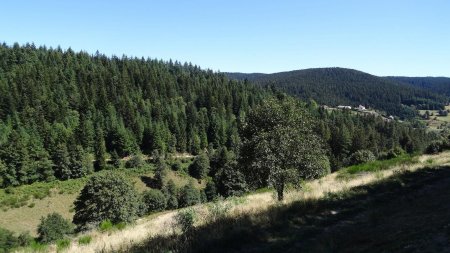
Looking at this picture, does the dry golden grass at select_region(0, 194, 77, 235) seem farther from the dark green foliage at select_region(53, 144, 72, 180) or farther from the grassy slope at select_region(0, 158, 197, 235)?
the dark green foliage at select_region(53, 144, 72, 180)

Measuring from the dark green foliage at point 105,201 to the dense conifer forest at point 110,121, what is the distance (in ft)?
82.7

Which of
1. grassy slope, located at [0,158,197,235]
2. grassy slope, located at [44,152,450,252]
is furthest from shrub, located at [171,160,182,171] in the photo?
grassy slope, located at [44,152,450,252]

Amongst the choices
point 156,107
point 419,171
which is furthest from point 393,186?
point 156,107

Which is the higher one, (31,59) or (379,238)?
(31,59)

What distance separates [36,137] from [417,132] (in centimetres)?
15732

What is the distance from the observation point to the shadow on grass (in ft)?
26.9

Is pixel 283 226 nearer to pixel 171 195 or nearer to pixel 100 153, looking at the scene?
pixel 171 195

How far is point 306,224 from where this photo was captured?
11320 mm

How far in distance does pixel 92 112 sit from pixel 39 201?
6187 centimetres

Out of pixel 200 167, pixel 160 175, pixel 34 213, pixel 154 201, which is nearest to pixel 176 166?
pixel 200 167

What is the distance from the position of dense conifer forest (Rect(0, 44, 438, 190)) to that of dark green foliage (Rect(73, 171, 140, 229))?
25.2 metres

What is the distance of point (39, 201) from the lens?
85812 millimetres

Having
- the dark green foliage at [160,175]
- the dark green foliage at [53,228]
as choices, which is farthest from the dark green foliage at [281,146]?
the dark green foliage at [160,175]

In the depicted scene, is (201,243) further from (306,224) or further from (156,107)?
(156,107)
